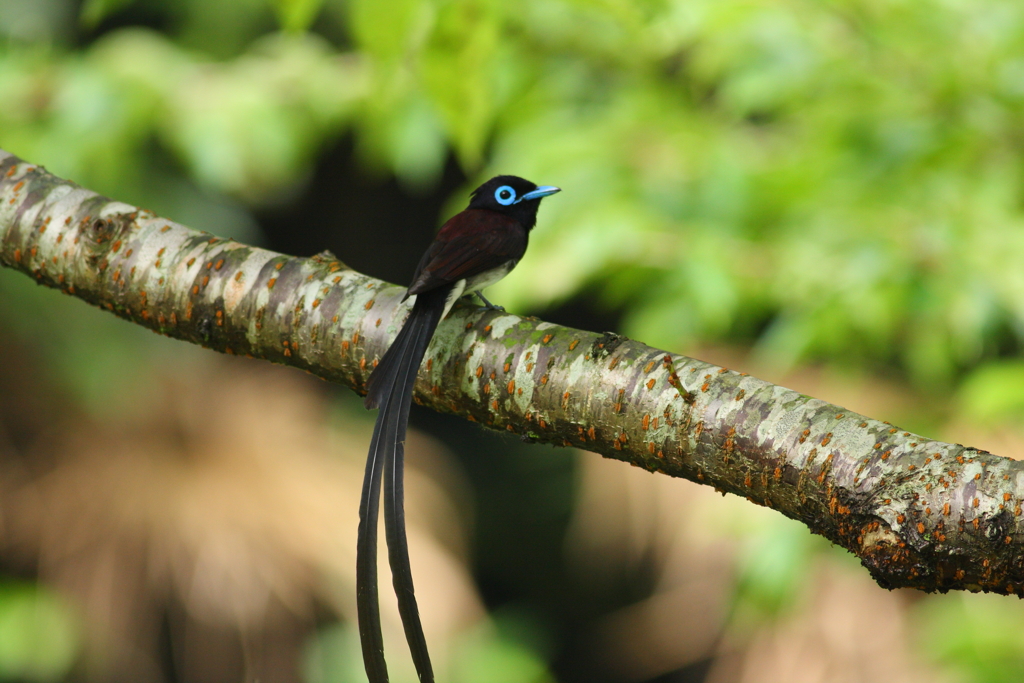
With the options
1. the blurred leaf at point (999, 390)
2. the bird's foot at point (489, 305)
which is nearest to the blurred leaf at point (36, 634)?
the bird's foot at point (489, 305)

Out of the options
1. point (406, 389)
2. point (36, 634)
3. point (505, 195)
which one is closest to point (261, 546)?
point (36, 634)

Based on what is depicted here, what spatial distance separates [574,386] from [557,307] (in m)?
2.87

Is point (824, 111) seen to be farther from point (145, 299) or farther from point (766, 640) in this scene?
point (766, 640)

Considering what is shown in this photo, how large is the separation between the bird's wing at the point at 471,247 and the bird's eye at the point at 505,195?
9 centimetres

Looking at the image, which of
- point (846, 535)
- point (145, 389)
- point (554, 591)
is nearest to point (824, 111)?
point (846, 535)

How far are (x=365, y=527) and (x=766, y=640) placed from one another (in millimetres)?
3697

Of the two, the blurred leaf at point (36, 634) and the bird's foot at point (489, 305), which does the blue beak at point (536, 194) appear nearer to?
the bird's foot at point (489, 305)

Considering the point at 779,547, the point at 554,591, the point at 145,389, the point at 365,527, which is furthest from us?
the point at 554,591

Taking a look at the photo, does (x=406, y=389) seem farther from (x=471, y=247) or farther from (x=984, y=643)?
(x=984, y=643)

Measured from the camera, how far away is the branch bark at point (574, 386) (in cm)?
109

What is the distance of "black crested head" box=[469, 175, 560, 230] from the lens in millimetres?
2299

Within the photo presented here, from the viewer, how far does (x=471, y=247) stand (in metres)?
1.96

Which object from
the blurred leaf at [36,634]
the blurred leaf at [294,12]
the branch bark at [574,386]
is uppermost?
the blurred leaf at [294,12]

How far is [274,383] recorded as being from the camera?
5434mm
